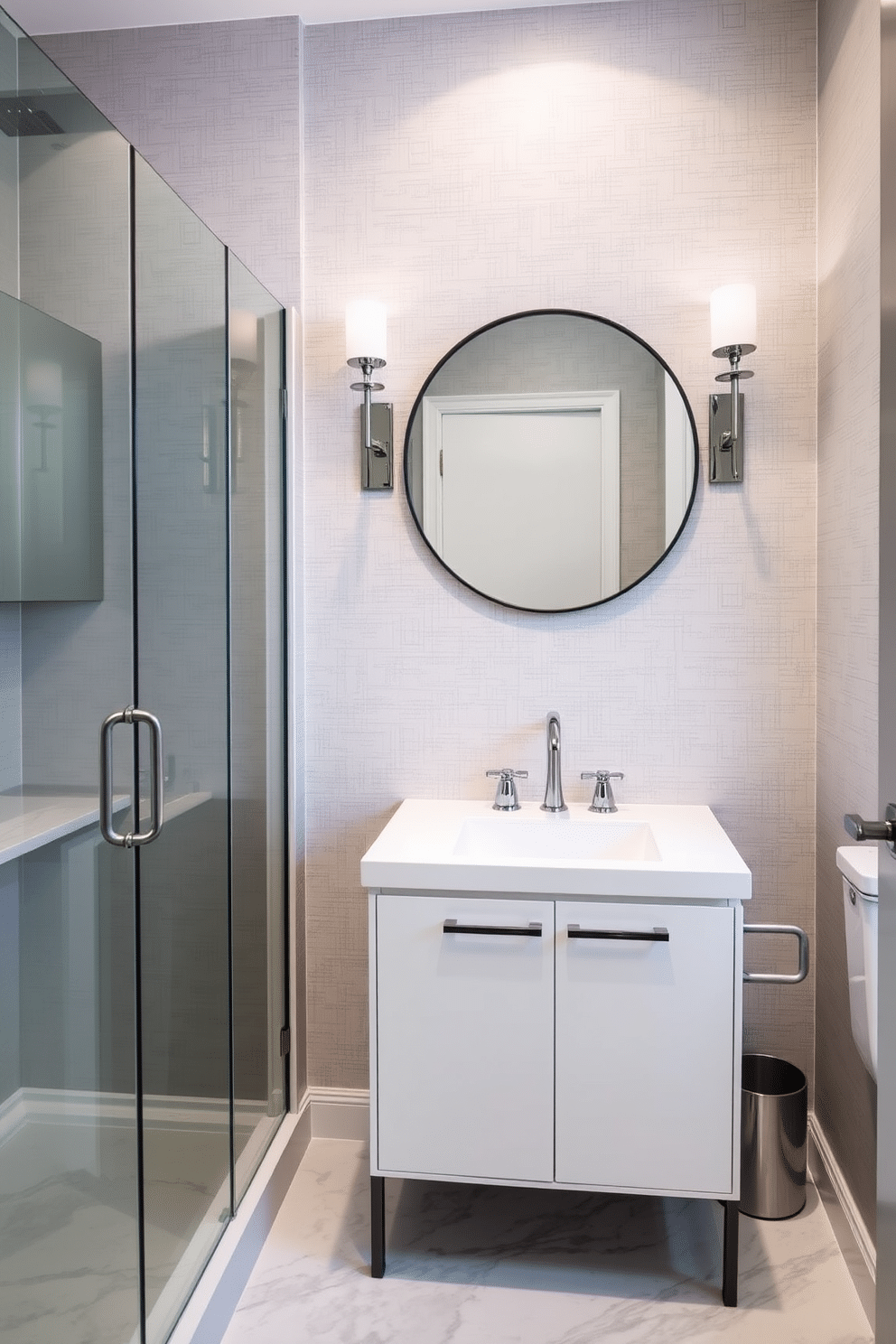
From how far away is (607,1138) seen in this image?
5.64 ft

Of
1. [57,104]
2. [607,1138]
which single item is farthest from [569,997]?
[57,104]

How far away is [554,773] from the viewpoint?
2119 mm

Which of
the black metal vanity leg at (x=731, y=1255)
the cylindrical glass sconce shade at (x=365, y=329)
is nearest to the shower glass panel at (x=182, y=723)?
the cylindrical glass sconce shade at (x=365, y=329)

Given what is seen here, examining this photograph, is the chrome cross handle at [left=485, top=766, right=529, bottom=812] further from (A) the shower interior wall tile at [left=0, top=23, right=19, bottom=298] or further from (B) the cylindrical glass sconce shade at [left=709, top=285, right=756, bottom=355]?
(A) the shower interior wall tile at [left=0, top=23, right=19, bottom=298]

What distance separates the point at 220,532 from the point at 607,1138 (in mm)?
1298

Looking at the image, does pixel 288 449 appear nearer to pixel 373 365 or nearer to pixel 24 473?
pixel 373 365

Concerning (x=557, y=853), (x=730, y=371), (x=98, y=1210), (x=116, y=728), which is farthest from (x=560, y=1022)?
(x=730, y=371)

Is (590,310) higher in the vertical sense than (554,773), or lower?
higher

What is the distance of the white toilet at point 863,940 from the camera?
5.08ft

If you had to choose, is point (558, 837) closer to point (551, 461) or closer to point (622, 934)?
point (622, 934)

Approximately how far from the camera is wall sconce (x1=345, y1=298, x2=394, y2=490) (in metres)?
2.11

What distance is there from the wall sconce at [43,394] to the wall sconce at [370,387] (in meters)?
1.05

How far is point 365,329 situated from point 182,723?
1.02 meters

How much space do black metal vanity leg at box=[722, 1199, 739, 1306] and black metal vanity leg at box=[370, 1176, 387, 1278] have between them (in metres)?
0.62
